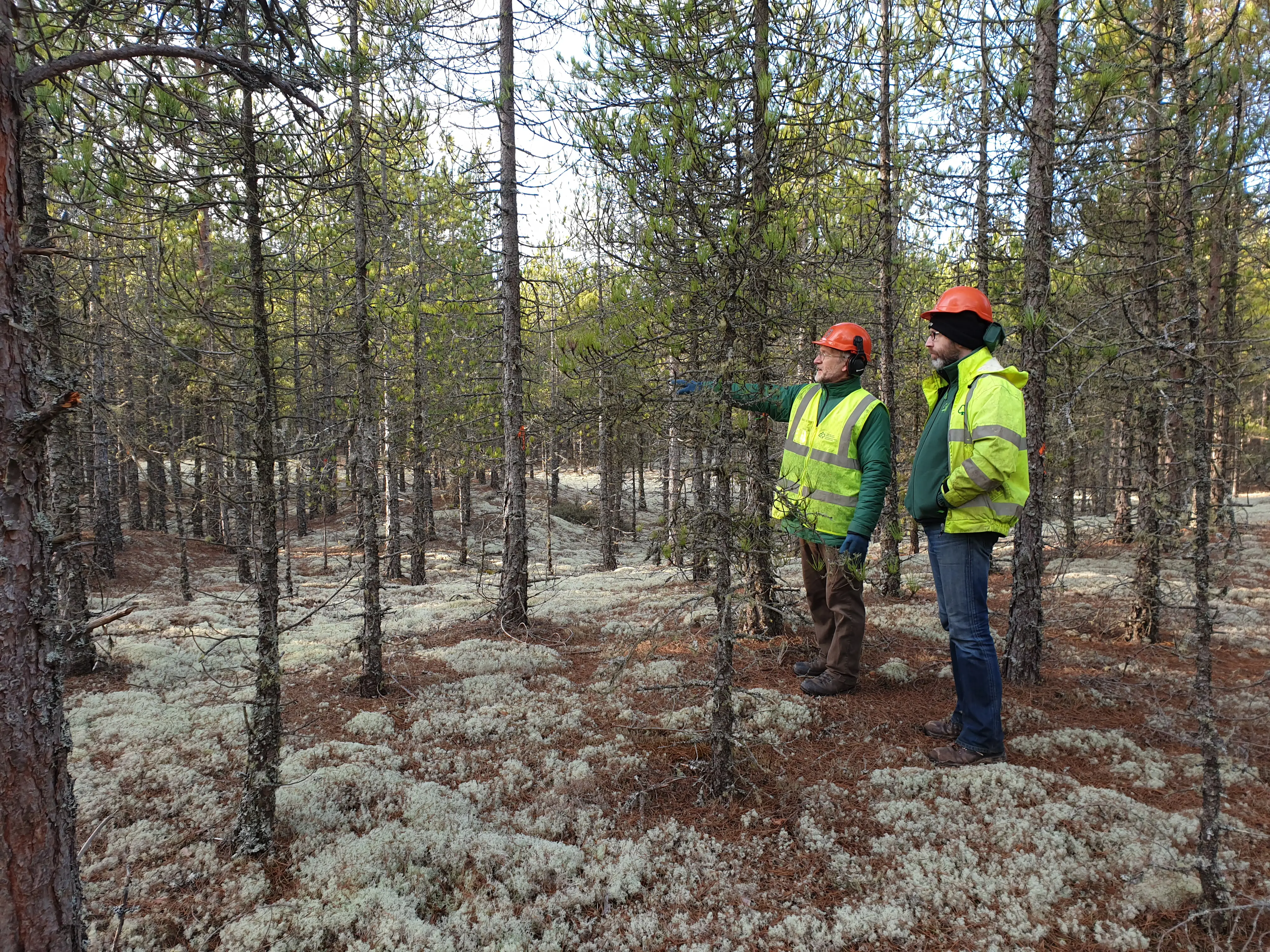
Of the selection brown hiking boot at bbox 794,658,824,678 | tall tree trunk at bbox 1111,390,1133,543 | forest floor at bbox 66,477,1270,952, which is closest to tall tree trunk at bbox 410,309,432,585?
forest floor at bbox 66,477,1270,952

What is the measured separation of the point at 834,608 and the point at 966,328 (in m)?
2.88

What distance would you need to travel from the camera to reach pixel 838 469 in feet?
19.1

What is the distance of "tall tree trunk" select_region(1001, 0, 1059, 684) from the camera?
5637mm

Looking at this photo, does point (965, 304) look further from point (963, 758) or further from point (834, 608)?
point (963, 758)

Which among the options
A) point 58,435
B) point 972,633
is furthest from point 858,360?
point 58,435

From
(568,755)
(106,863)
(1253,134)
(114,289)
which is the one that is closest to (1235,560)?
(1253,134)

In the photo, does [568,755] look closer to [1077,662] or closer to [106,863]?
[106,863]

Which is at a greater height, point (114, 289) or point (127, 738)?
point (114, 289)

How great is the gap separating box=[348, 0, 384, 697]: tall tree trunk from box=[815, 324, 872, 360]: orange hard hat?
482 cm

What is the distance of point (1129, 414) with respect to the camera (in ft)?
23.0

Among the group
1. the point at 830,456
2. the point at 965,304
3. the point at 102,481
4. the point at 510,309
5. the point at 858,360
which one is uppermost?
the point at 510,309

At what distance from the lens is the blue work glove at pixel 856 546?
516cm

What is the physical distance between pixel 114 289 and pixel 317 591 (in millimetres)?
8645

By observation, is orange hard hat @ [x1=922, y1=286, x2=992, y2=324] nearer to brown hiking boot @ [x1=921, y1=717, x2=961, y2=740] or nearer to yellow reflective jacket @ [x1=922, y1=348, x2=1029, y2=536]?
yellow reflective jacket @ [x1=922, y1=348, x2=1029, y2=536]
